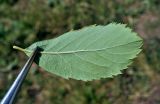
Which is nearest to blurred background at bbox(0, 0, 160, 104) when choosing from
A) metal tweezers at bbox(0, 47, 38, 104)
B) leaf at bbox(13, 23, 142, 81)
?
leaf at bbox(13, 23, 142, 81)

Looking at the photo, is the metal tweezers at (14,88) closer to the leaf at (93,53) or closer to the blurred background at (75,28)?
the leaf at (93,53)

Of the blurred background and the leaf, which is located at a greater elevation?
the leaf

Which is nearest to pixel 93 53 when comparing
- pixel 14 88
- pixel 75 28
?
pixel 14 88

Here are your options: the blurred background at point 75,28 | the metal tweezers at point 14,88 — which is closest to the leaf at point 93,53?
the metal tweezers at point 14,88

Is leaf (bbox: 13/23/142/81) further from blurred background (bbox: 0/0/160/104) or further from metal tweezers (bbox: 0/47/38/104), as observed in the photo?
blurred background (bbox: 0/0/160/104)

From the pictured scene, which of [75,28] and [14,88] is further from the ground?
[14,88]

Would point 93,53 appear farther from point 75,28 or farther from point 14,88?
point 75,28

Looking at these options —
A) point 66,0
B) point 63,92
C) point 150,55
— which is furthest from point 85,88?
point 66,0
